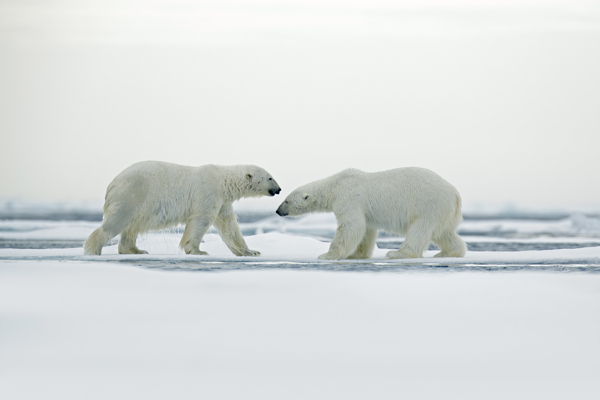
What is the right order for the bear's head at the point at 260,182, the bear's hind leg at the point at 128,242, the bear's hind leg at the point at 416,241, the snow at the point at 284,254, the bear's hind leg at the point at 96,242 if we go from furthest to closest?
the bear's head at the point at 260,182
the bear's hind leg at the point at 128,242
the bear's hind leg at the point at 96,242
the bear's hind leg at the point at 416,241
the snow at the point at 284,254

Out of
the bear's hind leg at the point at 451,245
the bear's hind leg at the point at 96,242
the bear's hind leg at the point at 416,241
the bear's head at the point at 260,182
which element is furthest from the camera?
the bear's head at the point at 260,182

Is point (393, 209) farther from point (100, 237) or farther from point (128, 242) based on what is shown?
point (100, 237)

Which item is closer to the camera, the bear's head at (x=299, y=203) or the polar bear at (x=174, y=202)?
the polar bear at (x=174, y=202)

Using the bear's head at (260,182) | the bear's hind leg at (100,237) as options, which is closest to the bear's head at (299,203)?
the bear's head at (260,182)

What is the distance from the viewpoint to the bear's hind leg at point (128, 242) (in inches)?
301

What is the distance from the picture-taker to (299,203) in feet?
25.4

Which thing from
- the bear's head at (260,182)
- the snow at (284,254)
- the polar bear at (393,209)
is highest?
the bear's head at (260,182)

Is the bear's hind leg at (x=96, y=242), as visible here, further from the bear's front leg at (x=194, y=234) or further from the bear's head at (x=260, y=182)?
the bear's head at (x=260, y=182)

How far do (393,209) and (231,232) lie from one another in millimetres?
2050

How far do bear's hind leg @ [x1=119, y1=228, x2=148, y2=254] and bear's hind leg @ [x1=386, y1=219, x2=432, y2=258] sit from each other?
3.14 meters

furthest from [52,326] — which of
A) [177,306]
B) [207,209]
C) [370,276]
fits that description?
[207,209]

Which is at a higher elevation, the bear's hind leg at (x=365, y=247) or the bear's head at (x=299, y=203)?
the bear's head at (x=299, y=203)

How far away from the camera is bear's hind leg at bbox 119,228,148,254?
25.1 feet

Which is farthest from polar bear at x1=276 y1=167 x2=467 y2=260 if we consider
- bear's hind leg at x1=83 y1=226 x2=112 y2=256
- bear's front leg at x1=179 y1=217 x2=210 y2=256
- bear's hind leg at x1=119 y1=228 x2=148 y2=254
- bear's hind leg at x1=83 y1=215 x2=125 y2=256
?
bear's hind leg at x1=83 y1=226 x2=112 y2=256
